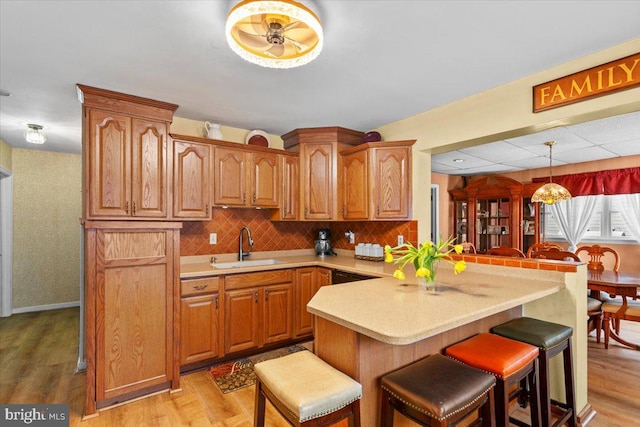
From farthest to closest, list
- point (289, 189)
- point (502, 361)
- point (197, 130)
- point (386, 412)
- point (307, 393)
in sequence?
point (289, 189) → point (197, 130) → point (502, 361) → point (386, 412) → point (307, 393)

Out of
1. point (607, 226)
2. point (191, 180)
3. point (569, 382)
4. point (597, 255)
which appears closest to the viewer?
point (569, 382)

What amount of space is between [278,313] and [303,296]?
1.00ft

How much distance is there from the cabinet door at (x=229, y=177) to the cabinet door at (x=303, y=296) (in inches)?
37.7

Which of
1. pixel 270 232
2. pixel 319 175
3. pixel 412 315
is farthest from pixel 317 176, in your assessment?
pixel 412 315

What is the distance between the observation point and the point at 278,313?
10.3 feet

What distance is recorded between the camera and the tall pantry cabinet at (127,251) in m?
2.18

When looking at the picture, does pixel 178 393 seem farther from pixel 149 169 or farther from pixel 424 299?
pixel 424 299

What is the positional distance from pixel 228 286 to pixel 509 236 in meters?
4.96

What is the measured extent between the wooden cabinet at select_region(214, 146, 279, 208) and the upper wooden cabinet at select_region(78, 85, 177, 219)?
577 mm

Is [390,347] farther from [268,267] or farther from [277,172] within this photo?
Result: [277,172]

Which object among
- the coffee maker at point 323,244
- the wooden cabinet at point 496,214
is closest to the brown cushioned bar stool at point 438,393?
the coffee maker at point 323,244

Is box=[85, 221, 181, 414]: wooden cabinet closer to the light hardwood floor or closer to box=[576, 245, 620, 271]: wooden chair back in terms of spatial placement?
the light hardwood floor

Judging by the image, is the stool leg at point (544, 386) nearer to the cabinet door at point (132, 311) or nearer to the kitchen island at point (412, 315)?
the kitchen island at point (412, 315)

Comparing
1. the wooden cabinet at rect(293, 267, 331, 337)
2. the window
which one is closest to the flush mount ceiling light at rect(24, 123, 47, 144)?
the wooden cabinet at rect(293, 267, 331, 337)
